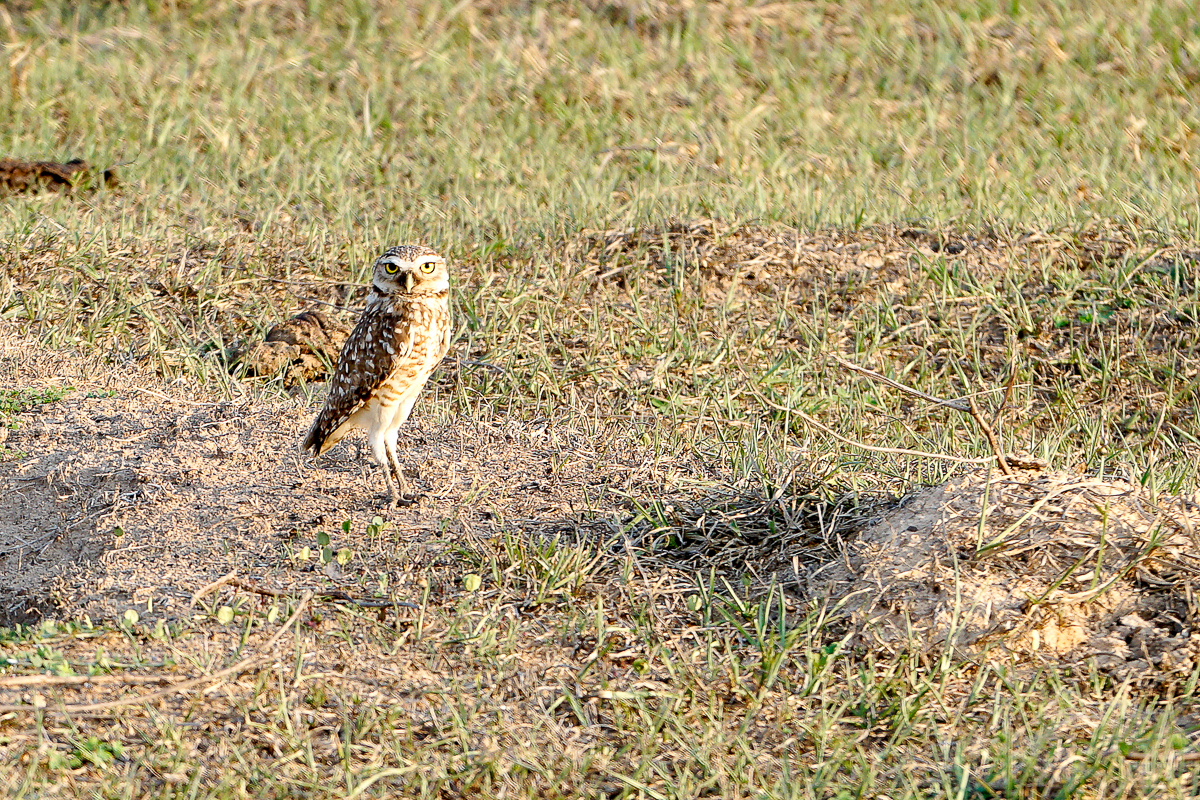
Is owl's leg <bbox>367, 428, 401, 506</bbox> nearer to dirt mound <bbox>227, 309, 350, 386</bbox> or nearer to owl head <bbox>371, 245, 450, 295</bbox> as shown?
owl head <bbox>371, 245, 450, 295</bbox>

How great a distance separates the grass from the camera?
10.7 ft

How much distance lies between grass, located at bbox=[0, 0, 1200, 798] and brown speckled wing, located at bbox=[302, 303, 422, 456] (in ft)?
2.17

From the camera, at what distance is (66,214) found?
6945 millimetres

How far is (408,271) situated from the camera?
4.73m

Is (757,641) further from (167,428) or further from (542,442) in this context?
(167,428)

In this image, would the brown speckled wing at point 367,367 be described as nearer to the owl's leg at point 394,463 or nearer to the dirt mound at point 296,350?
the owl's leg at point 394,463

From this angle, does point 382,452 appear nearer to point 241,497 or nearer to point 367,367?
point 367,367

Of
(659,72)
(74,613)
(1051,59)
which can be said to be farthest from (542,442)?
(1051,59)

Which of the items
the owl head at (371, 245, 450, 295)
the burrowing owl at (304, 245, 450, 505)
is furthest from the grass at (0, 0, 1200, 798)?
the owl head at (371, 245, 450, 295)

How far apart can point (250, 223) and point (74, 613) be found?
12.3 ft

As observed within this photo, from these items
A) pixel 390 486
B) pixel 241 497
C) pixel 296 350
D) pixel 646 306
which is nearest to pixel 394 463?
pixel 390 486

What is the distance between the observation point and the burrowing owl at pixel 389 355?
15.0 feet

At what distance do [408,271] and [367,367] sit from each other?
389 mm

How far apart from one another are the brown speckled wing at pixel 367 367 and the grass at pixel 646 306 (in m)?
0.66
